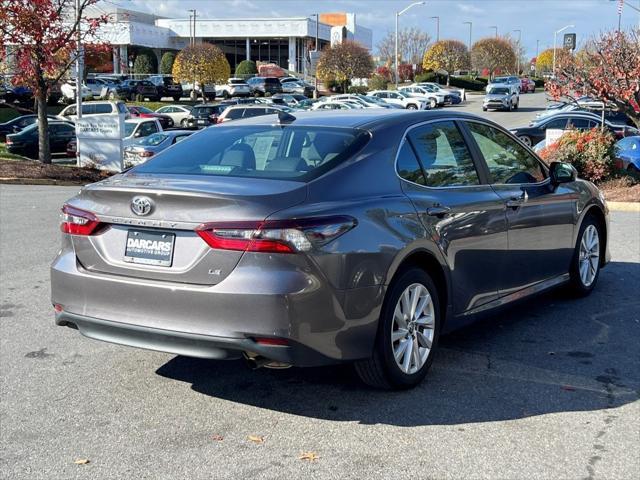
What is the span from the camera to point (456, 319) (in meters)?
5.29

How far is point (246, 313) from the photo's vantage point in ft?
13.3

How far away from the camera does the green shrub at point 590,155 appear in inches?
635

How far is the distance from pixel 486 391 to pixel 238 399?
153 centimetres

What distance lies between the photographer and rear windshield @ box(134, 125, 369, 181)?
15.3ft

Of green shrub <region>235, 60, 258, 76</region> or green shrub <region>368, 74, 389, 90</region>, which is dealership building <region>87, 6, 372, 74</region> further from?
green shrub <region>368, 74, 389, 90</region>

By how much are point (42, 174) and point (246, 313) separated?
56.0 feet

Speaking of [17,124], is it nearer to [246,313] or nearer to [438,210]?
[438,210]

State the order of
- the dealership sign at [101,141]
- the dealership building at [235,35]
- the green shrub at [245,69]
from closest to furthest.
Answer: the dealership sign at [101,141], the green shrub at [245,69], the dealership building at [235,35]

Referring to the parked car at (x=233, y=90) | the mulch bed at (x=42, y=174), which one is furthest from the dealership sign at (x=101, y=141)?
the parked car at (x=233, y=90)

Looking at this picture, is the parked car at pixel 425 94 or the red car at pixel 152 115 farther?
the parked car at pixel 425 94

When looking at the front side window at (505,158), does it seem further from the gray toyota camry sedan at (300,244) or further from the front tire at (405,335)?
the front tire at (405,335)

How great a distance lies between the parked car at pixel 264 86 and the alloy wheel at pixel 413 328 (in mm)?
64249

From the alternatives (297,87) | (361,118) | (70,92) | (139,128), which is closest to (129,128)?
(139,128)

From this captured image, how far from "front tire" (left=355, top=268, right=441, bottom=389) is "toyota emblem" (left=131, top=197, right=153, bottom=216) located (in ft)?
4.72
